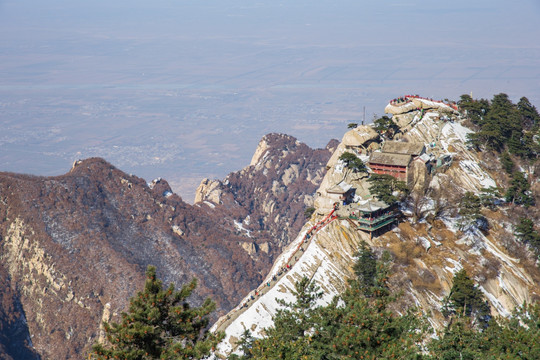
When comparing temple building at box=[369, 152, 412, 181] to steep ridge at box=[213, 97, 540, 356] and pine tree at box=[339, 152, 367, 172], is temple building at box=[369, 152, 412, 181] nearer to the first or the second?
steep ridge at box=[213, 97, 540, 356]

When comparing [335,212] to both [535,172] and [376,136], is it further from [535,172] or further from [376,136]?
[535,172]

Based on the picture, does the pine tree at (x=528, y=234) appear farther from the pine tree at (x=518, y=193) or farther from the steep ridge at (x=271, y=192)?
the steep ridge at (x=271, y=192)

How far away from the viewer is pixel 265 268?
389ft

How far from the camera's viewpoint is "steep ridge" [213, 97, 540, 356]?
60656mm

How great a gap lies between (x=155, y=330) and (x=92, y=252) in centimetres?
6881

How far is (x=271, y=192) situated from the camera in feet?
529

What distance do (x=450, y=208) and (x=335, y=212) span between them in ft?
49.1

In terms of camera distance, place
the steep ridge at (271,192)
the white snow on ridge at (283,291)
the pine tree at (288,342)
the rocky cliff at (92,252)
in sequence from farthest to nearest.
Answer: the steep ridge at (271,192) → the rocky cliff at (92,252) → the white snow on ridge at (283,291) → the pine tree at (288,342)

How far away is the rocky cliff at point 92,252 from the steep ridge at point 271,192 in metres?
6.03

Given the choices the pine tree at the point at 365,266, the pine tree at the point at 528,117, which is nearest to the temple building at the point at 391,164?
the pine tree at the point at 365,266

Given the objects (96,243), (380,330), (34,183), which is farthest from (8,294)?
(380,330)

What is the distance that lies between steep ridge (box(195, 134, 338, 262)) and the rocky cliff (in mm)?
6031

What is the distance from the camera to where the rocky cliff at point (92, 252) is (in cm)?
8606

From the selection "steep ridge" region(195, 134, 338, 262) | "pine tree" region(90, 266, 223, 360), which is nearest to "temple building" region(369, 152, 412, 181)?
"pine tree" region(90, 266, 223, 360)
